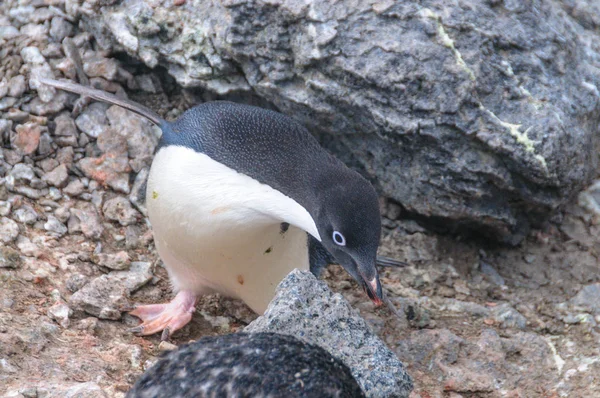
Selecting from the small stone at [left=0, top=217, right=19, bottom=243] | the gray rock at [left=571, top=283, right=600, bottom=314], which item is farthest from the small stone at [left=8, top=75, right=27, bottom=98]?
the gray rock at [left=571, top=283, right=600, bottom=314]

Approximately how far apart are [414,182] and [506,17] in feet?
2.65

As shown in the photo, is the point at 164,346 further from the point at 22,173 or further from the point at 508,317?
the point at 508,317

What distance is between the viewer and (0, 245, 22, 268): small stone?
3266 mm

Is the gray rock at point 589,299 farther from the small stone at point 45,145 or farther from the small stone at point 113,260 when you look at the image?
the small stone at point 45,145

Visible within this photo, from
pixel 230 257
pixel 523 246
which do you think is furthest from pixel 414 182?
pixel 230 257

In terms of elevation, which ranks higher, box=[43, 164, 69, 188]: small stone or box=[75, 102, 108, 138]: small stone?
box=[75, 102, 108, 138]: small stone

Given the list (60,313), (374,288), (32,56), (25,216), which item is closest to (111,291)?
(60,313)

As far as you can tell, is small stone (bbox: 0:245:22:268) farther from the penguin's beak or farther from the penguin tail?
the penguin's beak

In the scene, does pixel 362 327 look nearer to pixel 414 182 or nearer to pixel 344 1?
pixel 414 182

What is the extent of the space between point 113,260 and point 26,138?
747mm

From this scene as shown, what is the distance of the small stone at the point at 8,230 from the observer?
340cm

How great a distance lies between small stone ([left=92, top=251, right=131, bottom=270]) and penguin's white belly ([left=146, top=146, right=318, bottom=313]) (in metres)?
0.17

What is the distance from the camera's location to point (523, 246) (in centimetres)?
411

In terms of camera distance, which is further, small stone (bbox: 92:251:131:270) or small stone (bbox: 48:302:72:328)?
small stone (bbox: 92:251:131:270)
